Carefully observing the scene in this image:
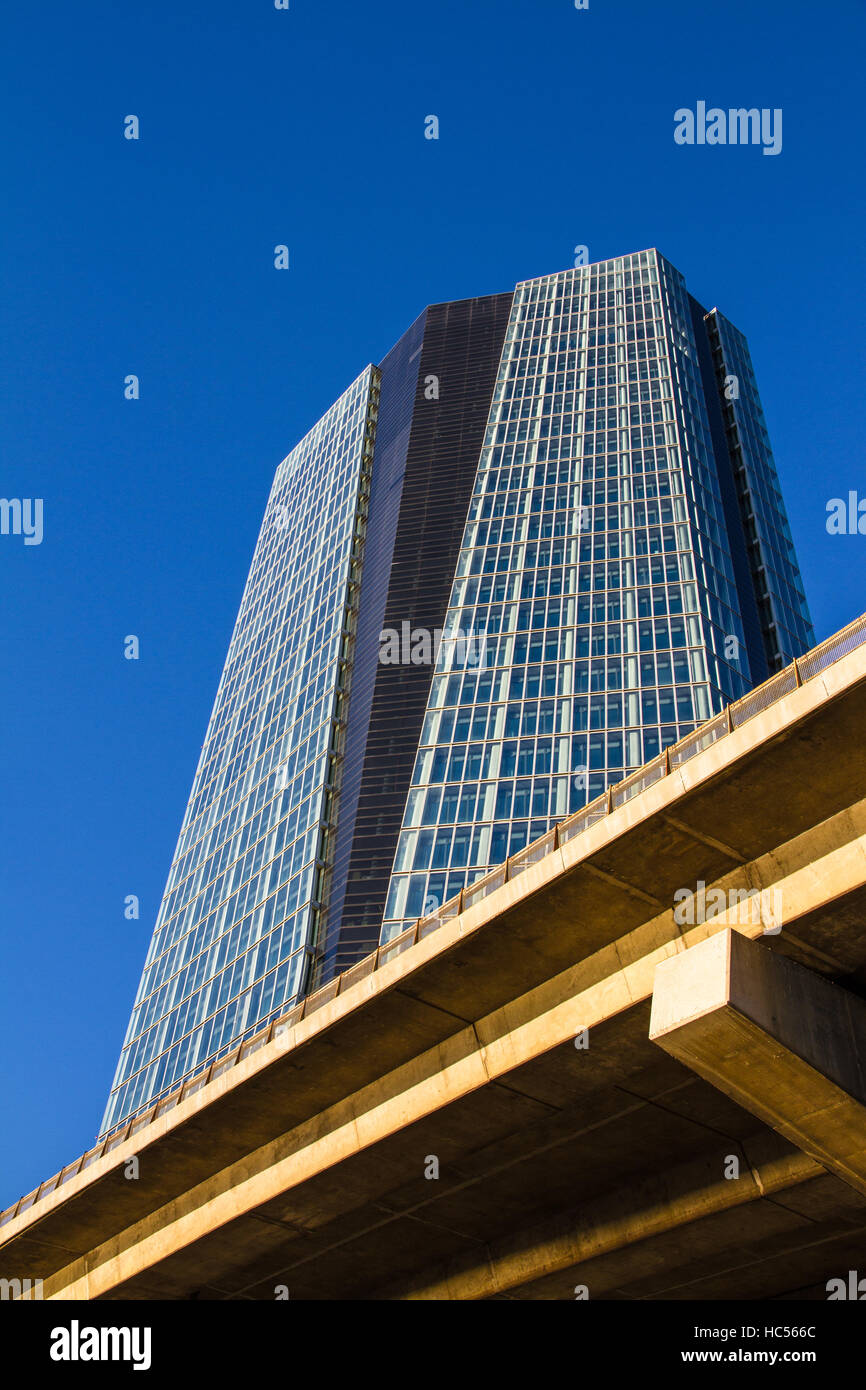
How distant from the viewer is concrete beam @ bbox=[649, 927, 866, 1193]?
15.3 m

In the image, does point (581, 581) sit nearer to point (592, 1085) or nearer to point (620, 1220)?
point (620, 1220)

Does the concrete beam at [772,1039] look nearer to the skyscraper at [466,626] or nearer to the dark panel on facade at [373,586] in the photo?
the skyscraper at [466,626]

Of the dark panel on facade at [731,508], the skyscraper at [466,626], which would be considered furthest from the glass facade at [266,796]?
the dark panel on facade at [731,508]

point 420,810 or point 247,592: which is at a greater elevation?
point 247,592

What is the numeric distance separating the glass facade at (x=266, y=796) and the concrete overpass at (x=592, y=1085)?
53.8 meters

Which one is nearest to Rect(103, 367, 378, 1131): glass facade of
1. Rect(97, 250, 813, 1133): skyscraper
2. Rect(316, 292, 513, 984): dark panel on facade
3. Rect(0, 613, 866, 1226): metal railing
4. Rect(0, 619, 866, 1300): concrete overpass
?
Rect(97, 250, 813, 1133): skyscraper

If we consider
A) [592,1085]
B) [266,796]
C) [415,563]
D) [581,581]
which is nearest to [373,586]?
[415,563]

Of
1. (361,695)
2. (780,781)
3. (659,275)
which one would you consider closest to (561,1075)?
(780,781)

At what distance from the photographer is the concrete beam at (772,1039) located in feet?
50.3

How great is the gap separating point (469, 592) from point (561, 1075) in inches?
3085

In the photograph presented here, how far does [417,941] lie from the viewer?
837 inches

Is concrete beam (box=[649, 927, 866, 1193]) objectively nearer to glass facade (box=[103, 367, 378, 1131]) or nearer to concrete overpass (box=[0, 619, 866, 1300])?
concrete overpass (box=[0, 619, 866, 1300])

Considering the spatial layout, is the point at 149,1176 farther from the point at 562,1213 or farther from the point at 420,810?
the point at 420,810

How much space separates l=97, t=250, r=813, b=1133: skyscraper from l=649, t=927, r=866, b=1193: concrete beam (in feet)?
192
